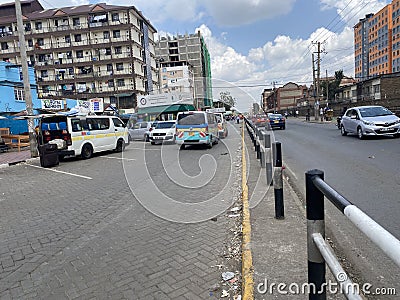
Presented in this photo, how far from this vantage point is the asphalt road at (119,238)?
10.4ft

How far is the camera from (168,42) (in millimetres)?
107688

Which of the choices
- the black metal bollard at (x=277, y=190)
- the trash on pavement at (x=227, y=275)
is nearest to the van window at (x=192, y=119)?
the black metal bollard at (x=277, y=190)

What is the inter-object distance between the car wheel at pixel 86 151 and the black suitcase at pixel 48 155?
1452 millimetres

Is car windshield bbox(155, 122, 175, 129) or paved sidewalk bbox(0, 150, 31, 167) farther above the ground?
car windshield bbox(155, 122, 175, 129)

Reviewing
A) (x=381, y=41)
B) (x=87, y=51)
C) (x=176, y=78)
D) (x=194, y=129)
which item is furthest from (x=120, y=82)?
(x=381, y=41)

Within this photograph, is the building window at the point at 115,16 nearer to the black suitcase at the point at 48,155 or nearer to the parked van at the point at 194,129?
the parked van at the point at 194,129

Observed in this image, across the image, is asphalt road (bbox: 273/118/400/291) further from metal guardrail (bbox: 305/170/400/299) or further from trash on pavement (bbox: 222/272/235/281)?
trash on pavement (bbox: 222/272/235/281)

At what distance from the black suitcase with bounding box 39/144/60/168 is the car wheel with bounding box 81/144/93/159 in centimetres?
145

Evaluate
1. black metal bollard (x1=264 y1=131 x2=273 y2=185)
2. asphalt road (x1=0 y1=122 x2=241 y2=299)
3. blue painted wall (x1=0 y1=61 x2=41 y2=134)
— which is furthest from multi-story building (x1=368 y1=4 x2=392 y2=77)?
asphalt road (x1=0 y1=122 x2=241 y2=299)

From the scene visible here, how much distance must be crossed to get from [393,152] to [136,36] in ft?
166

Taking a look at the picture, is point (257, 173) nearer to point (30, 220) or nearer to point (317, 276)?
point (30, 220)

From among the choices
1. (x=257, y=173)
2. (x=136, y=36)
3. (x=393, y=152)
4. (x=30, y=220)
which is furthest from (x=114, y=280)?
(x=136, y=36)

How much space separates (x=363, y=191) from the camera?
230 inches

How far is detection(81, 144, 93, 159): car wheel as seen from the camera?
13.9 meters
